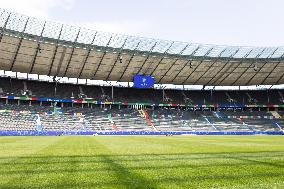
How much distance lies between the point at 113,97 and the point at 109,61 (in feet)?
45.5

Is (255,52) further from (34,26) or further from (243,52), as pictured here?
(34,26)

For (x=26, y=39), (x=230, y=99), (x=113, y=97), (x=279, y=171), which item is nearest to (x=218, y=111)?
(x=230, y=99)

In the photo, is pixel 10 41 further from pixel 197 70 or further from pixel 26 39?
pixel 197 70

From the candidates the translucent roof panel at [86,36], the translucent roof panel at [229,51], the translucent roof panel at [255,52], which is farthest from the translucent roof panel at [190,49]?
the translucent roof panel at [86,36]

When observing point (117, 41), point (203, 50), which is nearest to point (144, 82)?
point (117, 41)

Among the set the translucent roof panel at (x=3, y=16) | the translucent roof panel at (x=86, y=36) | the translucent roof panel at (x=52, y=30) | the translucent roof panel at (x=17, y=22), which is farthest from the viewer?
the translucent roof panel at (x=86, y=36)

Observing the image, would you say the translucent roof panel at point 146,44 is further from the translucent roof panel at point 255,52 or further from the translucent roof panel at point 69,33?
the translucent roof panel at point 255,52

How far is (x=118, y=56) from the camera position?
49.4m

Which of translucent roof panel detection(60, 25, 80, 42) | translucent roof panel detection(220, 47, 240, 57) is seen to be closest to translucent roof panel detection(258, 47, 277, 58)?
translucent roof panel detection(220, 47, 240, 57)

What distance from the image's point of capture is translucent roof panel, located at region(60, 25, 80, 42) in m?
40.9

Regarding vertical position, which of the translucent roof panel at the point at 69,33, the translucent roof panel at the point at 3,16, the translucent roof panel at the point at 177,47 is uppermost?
the translucent roof panel at the point at 3,16

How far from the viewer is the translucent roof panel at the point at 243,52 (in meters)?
51.3

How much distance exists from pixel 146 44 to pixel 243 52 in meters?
18.3

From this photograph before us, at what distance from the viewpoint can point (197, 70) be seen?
191ft
